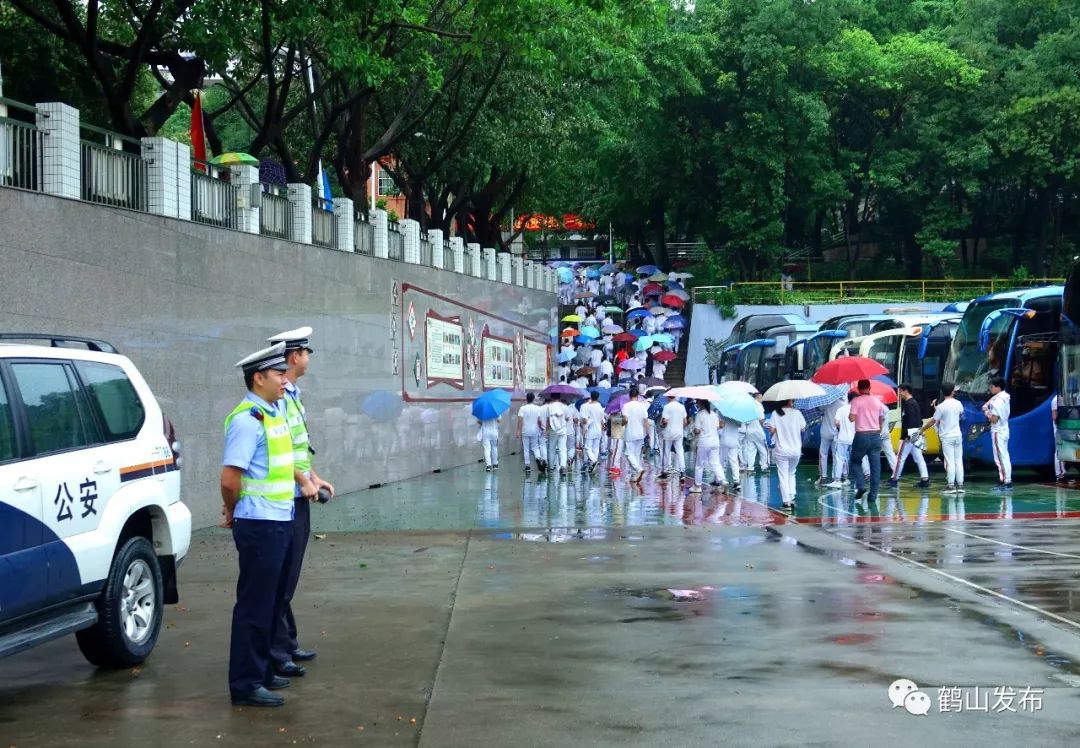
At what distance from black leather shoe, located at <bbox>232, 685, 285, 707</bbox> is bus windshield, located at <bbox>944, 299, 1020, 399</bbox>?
18640 millimetres

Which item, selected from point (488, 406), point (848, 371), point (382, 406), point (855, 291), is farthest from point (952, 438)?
point (855, 291)

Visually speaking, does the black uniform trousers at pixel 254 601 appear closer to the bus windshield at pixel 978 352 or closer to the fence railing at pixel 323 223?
the fence railing at pixel 323 223

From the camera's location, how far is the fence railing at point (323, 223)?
72.0ft

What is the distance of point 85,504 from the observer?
738 cm

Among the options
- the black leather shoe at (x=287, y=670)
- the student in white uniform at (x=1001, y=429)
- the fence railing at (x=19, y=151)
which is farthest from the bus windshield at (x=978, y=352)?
the black leather shoe at (x=287, y=670)

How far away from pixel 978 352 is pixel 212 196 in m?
13.6

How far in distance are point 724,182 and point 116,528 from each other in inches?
1922

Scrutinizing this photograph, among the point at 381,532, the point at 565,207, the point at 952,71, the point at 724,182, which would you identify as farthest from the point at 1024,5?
the point at 381,532

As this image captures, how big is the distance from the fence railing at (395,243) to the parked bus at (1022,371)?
1088cm

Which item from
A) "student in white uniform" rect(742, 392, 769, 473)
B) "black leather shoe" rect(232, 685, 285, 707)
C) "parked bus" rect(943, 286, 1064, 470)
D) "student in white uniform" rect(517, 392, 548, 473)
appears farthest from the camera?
"student in white uniform" rect(517, 392, 548, 473)

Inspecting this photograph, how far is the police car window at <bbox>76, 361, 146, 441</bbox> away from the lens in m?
7.86

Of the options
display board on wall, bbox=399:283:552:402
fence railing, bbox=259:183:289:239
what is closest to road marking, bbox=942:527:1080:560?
fence railing, bbox=259:183:289:239

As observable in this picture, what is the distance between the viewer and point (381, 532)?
1593cm

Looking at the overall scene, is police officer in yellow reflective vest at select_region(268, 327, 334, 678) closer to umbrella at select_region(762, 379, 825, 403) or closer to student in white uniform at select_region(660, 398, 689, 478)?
umbrella at select_region(762, 379, 825, 403)
